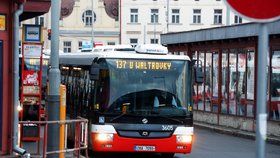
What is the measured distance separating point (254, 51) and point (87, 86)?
1000 centimetres

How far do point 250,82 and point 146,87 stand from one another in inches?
415

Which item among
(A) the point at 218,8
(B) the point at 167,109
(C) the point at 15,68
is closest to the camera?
(C) the point at 15,68

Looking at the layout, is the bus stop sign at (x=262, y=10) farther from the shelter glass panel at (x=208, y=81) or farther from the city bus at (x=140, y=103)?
the shelter glass panel at (x=208, y=81)

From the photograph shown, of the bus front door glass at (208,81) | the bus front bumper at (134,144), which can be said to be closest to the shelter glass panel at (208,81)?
the bus front door glass at (208,81)

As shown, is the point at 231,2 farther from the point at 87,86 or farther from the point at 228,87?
the point at 228,87

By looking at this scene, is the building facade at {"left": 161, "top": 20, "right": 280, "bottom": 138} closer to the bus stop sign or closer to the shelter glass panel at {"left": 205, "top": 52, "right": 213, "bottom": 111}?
the shelter glass panel at {"left": 205, "top": 52, "right": 213, "bottom": 111}

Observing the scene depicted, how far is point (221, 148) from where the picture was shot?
2052 cm

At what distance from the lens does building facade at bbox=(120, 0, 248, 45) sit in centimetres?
7794

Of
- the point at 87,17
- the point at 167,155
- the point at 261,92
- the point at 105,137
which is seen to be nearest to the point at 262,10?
the point at 261,92

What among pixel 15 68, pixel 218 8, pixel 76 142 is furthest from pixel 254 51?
pixel 218 8

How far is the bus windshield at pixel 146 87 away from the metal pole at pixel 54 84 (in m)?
3.17

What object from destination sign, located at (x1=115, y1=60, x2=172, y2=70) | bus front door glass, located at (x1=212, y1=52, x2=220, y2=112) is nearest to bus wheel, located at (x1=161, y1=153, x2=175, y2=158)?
destination sign, located at (x1=115, y1=60, x2=172, y2=70)

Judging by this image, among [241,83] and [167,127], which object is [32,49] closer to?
[167,127]

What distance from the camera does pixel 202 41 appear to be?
98.8 ft
